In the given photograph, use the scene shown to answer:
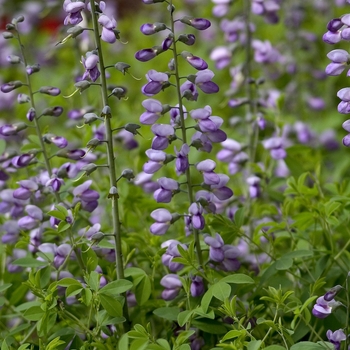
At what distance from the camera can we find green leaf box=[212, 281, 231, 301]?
5.26 feet

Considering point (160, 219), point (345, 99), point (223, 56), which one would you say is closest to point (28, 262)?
point (160, 219)

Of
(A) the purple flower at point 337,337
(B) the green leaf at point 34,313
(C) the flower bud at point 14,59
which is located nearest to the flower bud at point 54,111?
(C) the flower bud at point 14,59

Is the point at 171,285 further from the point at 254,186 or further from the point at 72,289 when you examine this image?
the point at 254,186

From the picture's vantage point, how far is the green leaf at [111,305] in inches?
63.5

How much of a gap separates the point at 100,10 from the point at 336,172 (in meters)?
1.75

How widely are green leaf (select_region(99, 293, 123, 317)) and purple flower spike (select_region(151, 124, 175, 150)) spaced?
0.39 m

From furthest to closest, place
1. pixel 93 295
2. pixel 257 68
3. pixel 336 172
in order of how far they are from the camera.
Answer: pixel 257 68
pixel 336 172
pixel 93 295

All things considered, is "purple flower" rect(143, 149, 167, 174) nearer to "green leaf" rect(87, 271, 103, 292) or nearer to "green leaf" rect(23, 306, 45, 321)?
"green leaf" rect(87, 271, 103, 292)

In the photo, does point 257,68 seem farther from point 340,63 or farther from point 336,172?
point 340,63

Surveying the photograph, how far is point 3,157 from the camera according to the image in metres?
2.06

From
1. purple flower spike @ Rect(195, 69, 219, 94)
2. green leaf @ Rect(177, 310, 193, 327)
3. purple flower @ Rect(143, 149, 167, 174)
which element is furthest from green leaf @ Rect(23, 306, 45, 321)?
purple flower spike @ Rect(195, 69, 219, 94)

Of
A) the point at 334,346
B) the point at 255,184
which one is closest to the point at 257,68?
the point at 255,184

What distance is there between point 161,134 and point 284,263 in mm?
476

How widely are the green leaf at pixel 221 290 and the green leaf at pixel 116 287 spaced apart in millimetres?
208
